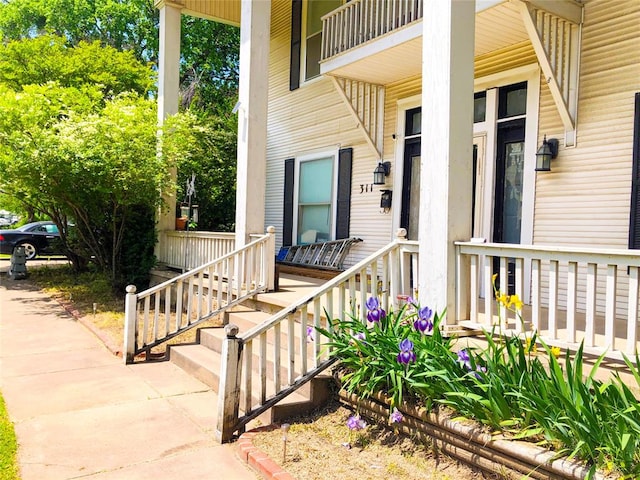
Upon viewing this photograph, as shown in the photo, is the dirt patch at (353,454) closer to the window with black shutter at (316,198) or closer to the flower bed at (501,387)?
the flower bed at (501,387)

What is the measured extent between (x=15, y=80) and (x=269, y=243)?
33.0ft

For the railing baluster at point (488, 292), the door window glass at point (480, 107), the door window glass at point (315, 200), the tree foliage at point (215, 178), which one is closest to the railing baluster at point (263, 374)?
the railing baluster at point (488, 292)

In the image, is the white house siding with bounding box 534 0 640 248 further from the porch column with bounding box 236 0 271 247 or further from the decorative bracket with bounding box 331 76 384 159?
the porch column with bounding box 236 0 271 247

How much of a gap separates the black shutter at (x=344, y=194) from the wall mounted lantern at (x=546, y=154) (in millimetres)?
3665

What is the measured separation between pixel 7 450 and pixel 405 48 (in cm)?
597

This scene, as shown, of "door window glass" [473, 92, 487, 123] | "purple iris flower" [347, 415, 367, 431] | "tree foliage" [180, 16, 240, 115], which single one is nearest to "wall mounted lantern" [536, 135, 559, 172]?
"door window glass" [473, 92, 487, 123]

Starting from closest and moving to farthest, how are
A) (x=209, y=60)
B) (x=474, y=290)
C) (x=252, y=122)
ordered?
1. (x=474, y=290)
2. (x=252, y=122)
3. (x=209, y=60)

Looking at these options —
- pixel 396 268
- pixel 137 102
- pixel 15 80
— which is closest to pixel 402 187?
pixel 396 268

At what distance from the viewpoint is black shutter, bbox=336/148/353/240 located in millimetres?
8969

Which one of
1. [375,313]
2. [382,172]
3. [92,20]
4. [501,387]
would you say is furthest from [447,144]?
[92,20]

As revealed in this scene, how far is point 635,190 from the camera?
5.15 metres

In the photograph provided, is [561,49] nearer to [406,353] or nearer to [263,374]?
[406,353]

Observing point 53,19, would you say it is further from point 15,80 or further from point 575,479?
point 575,479

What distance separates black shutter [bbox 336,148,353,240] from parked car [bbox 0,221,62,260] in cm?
1123
